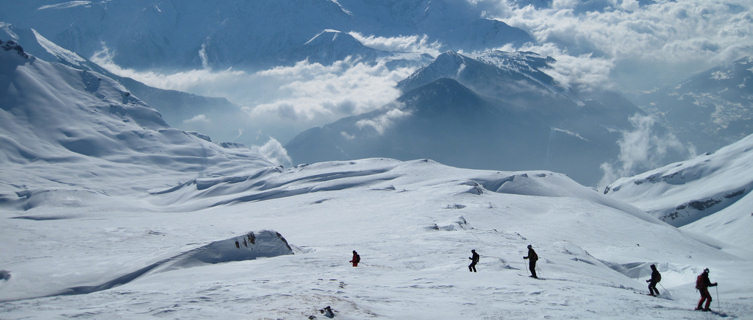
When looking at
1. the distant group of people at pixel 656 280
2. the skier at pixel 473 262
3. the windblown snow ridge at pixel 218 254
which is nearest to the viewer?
the distant group of people at pixel 656 280

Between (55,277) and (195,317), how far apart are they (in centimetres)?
1959

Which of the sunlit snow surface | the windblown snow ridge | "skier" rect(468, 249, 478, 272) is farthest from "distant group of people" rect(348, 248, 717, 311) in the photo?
the windblown snow ridge

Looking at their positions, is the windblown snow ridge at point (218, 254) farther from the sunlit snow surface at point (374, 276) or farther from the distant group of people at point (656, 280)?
the distant group of people at point (656, 280)

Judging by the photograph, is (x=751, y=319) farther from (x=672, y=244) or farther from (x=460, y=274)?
(x=672, y=244)

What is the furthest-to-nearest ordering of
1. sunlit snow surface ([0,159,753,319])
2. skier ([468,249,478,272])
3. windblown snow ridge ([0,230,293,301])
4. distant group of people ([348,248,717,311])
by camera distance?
1. windblown snow ridge ([0,230,293,301])
2. skier ([468,249,478,272])
3. distant group of people ([348,248,717,311])
4. sunlit snow surface ([0,159,753,319])

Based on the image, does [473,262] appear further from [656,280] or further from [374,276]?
[656,280]

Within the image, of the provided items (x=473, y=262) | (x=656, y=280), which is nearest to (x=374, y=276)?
(x=473, y=262)

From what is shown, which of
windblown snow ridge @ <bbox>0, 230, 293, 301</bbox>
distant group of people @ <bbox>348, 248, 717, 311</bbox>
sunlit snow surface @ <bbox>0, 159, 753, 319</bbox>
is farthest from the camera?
windblown snow ridge @ <bbox>0, 230, 293, 301</bbox>

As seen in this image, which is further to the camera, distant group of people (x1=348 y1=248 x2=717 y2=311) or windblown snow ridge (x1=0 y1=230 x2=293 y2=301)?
windblown snow ridge (x1=0 y1=230 x2=293 y2=301)

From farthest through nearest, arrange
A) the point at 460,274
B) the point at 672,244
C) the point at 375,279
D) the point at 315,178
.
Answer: the point at 315,178 < the point at 672,244 < the point at 460,274 < the point at 375,279

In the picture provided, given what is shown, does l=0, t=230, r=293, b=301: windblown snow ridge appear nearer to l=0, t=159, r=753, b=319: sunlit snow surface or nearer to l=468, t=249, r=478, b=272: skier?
l=0, t=159, r=753, b=319: sunlit snow surface

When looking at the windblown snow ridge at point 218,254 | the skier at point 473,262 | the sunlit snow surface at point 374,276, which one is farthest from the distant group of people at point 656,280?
the windblown snow ridge at point 218,254

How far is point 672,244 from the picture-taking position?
9394 centimetres

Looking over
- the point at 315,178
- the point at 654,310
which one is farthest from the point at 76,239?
the point at 315,178
